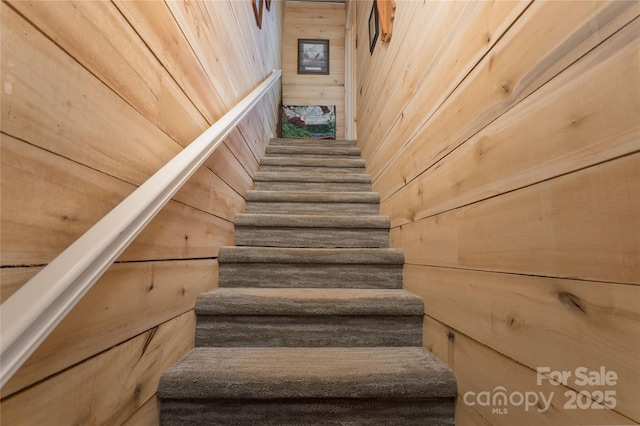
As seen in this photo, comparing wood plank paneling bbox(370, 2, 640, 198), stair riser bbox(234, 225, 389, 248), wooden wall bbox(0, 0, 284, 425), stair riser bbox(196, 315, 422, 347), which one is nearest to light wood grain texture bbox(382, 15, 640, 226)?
wood plank paneling bbox(370, 2, 640, 198)

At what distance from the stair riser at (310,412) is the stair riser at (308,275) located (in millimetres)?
576

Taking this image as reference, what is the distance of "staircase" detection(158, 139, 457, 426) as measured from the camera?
89cm

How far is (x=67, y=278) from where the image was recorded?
434 mm

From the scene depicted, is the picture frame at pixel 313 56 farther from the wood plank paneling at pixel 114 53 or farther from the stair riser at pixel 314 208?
the wood plank paneling at pixel 114 53

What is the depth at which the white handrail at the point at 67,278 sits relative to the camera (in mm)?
361

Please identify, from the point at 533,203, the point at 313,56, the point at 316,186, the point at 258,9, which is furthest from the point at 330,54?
the point at 533,203

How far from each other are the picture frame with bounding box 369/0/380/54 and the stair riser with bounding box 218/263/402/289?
2048mm

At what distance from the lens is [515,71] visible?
28.0 inches

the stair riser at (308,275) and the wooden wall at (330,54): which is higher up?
the wooden wall at (330,54)

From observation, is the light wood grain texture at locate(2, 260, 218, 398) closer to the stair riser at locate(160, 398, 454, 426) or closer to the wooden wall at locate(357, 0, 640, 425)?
the stair riser at locate(160, 398, 454, 426)

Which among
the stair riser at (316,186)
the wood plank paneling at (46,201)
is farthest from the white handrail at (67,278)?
the stair riser at (316,186)

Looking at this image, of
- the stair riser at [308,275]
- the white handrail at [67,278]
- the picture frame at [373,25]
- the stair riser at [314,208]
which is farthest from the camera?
the picture frame at [373,25]

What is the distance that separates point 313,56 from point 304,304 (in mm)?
4788

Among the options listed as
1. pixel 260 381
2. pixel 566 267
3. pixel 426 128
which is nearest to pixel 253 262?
pixel 260 381
